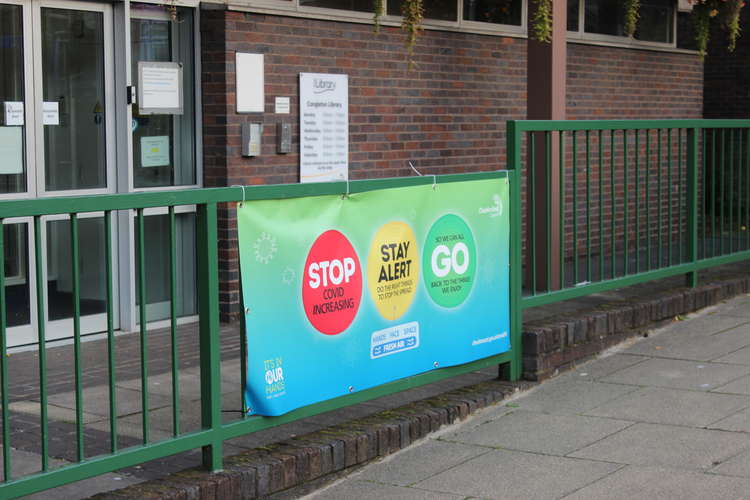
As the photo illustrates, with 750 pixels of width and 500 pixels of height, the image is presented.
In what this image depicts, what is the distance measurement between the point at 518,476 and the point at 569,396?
5.00 ft

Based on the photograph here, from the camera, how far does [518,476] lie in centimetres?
529

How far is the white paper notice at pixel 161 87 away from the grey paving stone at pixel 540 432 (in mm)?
3748

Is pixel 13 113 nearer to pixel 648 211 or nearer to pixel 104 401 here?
pixel 104 401

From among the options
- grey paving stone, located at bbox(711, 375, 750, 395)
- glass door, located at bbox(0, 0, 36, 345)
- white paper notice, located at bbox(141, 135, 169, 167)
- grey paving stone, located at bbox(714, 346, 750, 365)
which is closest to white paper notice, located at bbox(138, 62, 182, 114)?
white paper notice, located at bbox(141, 135, 169, 167)

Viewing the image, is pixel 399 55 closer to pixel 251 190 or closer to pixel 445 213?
pixel 445 213

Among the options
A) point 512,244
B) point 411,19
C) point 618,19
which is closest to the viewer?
point 512,244

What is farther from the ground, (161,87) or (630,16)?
(630,16)

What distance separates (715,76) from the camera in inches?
717

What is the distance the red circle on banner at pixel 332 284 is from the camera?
5152 millimetres

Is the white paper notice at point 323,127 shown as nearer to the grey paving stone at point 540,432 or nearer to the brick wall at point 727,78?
the grey paving stone at point 540,432

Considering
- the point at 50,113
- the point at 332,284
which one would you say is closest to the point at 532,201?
the point at 332,284

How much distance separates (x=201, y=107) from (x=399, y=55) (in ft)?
7.11

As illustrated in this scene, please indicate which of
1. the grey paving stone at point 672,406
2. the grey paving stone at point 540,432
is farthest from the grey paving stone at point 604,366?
the grey paving stone at point 540,432

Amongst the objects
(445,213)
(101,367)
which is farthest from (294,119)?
(445,213)
